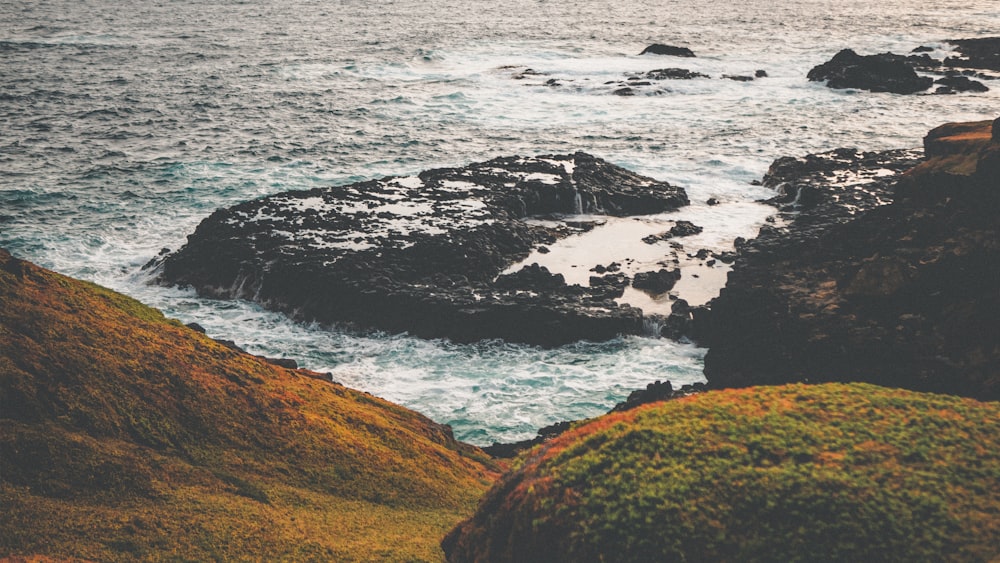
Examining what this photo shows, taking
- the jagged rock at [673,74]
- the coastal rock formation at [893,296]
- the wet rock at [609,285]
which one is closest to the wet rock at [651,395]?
the coastal rock formation at [893,296]

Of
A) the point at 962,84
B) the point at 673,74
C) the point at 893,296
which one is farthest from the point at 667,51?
the point at 893,296

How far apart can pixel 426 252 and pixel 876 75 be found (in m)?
51.0

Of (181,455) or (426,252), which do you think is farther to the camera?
(426,252)

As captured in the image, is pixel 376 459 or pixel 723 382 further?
pixel 723 382

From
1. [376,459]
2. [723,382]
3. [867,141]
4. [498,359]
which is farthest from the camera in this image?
[867,141]

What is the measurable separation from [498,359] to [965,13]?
4443 inches

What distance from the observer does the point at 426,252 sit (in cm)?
3303

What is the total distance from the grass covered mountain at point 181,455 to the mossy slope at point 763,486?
8.59 ft

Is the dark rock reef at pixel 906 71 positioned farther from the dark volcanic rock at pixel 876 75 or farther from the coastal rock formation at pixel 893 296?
the coastal rock formation at pixel 893 296

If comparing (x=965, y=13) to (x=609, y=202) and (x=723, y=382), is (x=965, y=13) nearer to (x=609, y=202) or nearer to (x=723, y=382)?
(x=609, y=202)

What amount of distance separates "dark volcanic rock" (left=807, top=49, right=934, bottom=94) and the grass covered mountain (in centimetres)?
6067

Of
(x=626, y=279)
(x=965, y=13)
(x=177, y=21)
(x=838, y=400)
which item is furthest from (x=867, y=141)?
(x=177, y=21)

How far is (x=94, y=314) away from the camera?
53.2 feet

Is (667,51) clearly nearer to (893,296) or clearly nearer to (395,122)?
(395,122)
